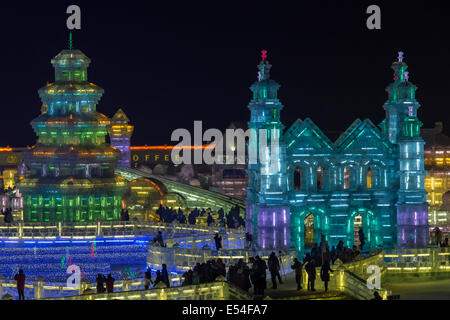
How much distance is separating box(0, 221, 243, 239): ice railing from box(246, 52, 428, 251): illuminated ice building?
19.8ft

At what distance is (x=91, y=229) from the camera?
188ft

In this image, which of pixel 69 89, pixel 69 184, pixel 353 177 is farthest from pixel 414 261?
pixel 69 89

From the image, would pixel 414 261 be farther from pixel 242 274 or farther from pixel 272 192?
pixel 242 274

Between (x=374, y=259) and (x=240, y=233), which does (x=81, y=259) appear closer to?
(x=240, y=233)

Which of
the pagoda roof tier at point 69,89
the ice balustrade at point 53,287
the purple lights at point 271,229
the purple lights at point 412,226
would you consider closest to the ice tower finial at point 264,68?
the purple lights at point 271,229

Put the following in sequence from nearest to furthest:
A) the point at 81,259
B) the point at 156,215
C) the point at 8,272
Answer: the point at 8,272 → the point at 81,259 → the point at 156,215

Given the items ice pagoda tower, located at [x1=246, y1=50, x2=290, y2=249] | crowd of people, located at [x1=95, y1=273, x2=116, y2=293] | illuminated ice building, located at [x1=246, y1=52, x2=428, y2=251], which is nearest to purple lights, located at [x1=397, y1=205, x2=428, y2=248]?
illuminated ice building, located at [x1=246, y1=52, x2=428, y2=251]

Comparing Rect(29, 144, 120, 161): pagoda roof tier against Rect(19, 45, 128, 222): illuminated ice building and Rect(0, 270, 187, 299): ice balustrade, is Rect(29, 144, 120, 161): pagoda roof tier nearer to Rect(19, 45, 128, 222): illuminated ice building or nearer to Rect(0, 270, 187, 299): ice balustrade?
Rect(19, 45, 128, 222): illuminated ice building

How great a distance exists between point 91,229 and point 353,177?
13.3m

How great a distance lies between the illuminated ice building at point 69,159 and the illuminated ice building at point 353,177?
1696 centimetres

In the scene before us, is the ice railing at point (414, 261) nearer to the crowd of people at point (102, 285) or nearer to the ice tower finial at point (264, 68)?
the ice tower finial at point (264, 68)

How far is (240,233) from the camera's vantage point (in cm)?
5319
